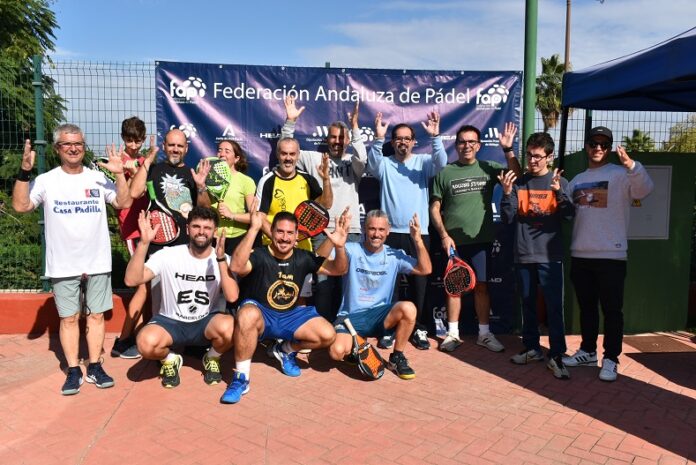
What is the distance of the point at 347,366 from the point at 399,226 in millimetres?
1471

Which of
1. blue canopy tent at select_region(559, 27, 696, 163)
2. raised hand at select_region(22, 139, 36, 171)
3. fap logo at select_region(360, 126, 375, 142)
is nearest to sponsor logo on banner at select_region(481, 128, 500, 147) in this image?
blue canopy tent at select_region(559, 27, 696, 163)

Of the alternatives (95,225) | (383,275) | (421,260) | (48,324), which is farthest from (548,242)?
(48,324)

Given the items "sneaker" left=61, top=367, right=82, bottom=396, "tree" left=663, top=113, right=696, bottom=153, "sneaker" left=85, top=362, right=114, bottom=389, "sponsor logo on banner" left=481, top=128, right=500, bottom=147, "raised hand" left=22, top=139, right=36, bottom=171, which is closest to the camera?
"raised hand" left=22, top=139, right=36, bottom=171

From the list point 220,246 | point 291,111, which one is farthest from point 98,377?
point 291,111

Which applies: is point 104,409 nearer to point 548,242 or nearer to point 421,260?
point 421,260

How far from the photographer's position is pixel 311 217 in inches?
194

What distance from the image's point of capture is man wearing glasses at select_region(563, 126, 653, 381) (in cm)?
462

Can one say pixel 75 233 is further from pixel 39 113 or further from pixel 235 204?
pixel 39 113

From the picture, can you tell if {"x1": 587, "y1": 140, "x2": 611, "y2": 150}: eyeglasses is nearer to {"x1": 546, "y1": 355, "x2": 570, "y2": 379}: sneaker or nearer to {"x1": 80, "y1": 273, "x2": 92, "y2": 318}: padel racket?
{"x1": 546, "y1": 355, "x2": 570, "y2": 379}: sneaker

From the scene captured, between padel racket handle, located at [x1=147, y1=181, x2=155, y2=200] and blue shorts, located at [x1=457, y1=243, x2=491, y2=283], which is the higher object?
padel racket handle, located at [x1=147, y1=181, x2=155, y2=200]

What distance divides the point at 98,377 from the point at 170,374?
0.57m

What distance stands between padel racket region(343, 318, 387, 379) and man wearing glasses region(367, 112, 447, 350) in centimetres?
76

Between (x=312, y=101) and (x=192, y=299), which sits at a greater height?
(x=312, y=101)

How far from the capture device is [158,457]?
3.29m
